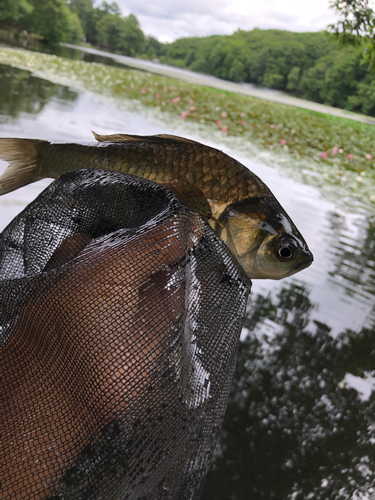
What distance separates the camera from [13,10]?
28.5 metres

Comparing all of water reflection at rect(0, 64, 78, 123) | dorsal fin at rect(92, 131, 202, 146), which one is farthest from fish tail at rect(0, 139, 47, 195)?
water reflection at rect(0, 64, 78, 123)

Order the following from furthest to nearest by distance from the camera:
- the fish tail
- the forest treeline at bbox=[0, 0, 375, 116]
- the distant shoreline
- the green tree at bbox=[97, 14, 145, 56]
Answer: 1. the green tree at bbox=[97, 14, 145, 56]
2. the forest treeline at bbox=[0, 0, 375, 116]
3. the distant shoreline
4. the fish tail

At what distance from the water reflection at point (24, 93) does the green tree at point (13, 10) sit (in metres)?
22.1

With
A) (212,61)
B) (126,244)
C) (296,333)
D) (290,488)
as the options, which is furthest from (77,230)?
(212,61)

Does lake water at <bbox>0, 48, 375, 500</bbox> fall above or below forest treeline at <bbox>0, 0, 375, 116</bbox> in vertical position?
above

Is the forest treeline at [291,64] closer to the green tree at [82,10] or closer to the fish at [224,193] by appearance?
the green tree at [82,10]

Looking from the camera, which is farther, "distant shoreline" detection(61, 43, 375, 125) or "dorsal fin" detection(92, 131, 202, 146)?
"distant shoreline" detection(61, 43, 375, 125)

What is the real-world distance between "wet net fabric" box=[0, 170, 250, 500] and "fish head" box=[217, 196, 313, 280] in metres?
0.25

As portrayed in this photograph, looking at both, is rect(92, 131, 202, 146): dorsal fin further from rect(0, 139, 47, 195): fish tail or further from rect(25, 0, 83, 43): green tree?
rect(25, 0, 83, 43): green tree

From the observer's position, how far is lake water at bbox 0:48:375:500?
5.21ft

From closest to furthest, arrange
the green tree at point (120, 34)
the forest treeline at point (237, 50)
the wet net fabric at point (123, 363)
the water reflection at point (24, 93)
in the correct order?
the wet net fabric at point (123, 363) → the water reflection at point (24, 93) → the forest treeline at point (237, 50) → the green tree at point (120, 34)

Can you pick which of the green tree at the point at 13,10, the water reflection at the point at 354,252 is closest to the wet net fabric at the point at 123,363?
the water reflection at the point at 354,252

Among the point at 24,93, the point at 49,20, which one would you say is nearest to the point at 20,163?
the point at 24,93

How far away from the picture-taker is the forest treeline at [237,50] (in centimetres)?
3412
